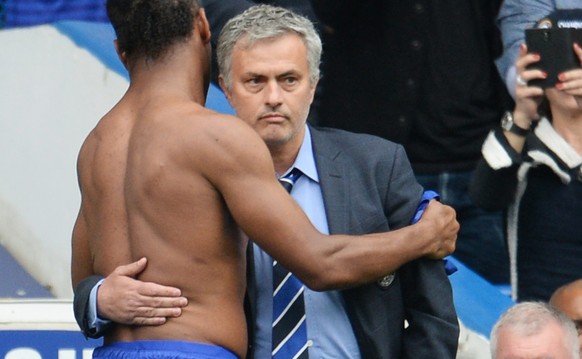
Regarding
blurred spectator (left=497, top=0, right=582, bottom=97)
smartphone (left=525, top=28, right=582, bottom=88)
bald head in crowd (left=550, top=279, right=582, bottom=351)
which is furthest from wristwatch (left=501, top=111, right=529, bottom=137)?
bald head in crowd (left=550, top=279, right=582, bottom=351)

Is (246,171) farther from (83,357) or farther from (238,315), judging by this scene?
(83,357)

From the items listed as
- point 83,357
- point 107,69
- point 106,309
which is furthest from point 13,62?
point 106,309

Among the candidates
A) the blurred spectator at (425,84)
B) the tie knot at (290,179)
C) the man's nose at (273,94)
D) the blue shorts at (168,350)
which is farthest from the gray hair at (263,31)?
Answer: the blurred spectator at (425,84)

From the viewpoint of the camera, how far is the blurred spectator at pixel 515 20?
5457 mm

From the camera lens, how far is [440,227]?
4.26 metres

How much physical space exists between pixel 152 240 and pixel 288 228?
0.36 metres

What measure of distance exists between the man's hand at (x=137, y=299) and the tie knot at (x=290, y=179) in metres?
0.48

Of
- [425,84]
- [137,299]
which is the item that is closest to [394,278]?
[137,299]

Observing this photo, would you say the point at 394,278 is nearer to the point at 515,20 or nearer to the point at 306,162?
the point at 306,162

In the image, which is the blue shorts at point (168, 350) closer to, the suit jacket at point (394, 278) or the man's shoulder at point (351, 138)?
the suit jacket at point (394, 278)

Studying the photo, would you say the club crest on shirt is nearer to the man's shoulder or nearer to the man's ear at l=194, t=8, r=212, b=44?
the man's shoulder

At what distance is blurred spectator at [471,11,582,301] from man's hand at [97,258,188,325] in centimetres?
150

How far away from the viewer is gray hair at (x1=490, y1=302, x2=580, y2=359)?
4.29 metres

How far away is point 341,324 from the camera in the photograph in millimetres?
4270
